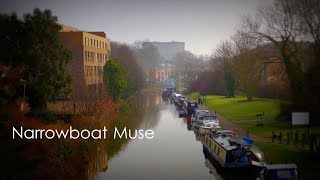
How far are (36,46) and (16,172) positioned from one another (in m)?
15.0

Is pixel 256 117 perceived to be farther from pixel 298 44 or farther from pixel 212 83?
pixel 212 83

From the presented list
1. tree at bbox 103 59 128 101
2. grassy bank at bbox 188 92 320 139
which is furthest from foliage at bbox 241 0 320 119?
tree at bbox 103 59 128 101

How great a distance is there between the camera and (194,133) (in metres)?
45.2

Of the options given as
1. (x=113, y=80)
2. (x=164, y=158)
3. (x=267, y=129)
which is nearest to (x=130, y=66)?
(x=113, y=80)

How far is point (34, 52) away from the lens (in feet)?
106

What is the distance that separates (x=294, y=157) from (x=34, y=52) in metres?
23.7

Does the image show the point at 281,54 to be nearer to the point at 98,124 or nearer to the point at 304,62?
the point at 304,62

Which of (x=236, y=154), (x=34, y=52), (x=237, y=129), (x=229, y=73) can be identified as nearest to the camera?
(x=236, y=154)

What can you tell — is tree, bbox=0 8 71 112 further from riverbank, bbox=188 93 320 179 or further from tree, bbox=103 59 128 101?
tree, bbox=103 59 128 101

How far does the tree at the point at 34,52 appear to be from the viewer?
31.9 meters

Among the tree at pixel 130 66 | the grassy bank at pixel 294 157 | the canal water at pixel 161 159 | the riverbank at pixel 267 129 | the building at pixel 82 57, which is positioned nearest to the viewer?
the grassy bank at pixel 294 157

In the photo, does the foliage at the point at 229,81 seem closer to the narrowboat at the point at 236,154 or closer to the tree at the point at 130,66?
the tree at the point at 130,66

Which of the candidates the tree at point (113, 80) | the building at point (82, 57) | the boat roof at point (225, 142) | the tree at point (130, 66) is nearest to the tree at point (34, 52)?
the boat roof at point (225, 142)

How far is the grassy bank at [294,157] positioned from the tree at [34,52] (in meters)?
20.4
